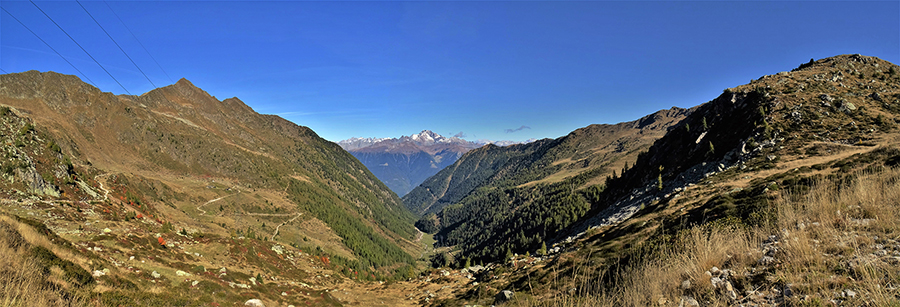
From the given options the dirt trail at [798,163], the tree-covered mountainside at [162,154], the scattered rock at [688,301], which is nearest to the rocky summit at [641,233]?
the scattered rock at [688,301]

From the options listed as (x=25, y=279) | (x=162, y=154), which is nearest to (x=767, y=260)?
(x=25, y=279)

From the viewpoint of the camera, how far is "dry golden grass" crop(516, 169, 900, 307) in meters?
5.42

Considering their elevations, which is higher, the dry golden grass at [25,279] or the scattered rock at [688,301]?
the dry golden grass at [25,279]

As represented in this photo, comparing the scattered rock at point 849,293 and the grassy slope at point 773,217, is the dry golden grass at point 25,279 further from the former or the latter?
the scattered rock at point 849,293

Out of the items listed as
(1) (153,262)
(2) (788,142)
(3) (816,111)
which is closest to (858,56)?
(3) (816,111)

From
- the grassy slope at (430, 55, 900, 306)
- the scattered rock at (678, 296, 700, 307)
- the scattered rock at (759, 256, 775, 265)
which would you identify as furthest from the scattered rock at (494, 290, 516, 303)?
the scattered rock at (759, 256, 775, 265)

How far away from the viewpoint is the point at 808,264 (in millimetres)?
6613

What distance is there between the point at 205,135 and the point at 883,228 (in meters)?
226

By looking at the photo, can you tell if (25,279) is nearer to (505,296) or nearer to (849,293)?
(849,293)

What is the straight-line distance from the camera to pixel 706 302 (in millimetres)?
6574

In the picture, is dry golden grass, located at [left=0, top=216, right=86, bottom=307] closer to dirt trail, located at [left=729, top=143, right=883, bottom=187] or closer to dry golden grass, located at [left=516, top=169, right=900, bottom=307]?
dry golden grass, located at [left=516, top=169, right=900, bottom=307]

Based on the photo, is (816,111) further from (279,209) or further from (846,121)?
(279,209)

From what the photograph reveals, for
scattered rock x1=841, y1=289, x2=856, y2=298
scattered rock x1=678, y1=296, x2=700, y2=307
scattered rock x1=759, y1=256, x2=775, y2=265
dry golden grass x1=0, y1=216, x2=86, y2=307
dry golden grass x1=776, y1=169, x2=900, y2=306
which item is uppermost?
dry golden grass x1=0, y1=216, x2=86, y2=307

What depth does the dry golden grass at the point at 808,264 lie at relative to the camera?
5.42 metres
